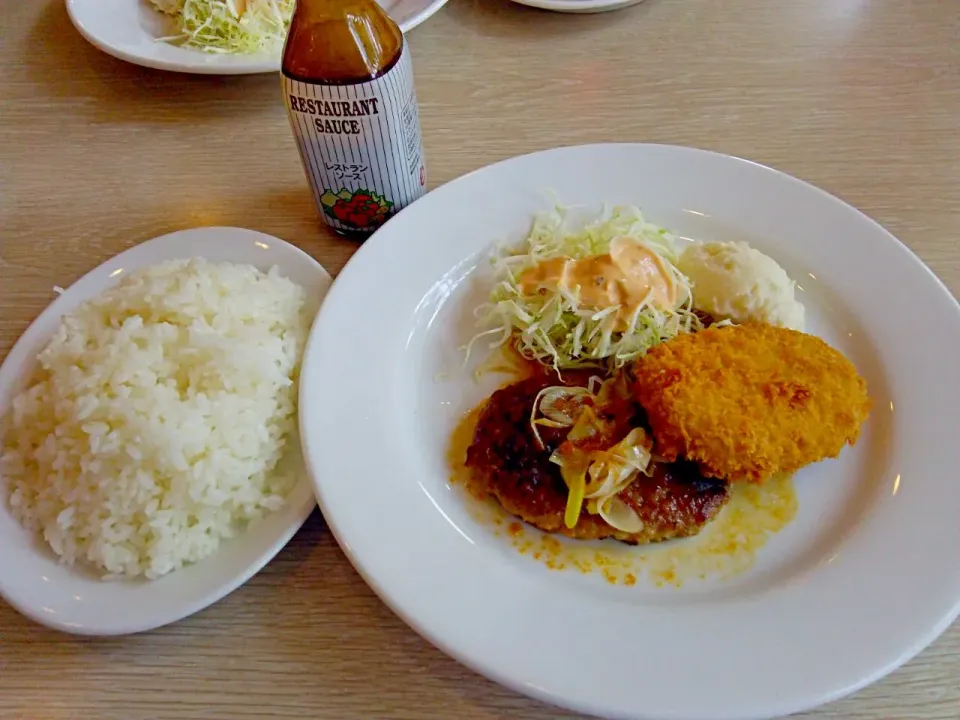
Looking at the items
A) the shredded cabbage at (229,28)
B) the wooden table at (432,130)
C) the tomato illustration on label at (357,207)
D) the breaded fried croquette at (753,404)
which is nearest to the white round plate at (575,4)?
the wooden table at (432,130)

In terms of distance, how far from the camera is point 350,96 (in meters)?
1.47

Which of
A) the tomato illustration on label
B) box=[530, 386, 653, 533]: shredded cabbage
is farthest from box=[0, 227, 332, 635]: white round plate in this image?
the tomato illustration on label

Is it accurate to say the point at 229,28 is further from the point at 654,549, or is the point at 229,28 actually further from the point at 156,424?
the point at 654,549

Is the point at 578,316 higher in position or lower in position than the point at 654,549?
higher

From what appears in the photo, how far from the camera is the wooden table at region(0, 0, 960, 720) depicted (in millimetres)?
1261

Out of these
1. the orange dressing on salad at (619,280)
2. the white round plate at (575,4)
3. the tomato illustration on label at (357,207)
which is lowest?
the orange dressing on salad at (619,280)

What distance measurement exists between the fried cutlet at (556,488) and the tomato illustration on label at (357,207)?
0.63 m

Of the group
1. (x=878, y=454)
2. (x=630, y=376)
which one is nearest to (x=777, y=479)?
(x=878, y=454)

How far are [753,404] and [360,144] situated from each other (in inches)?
38.8

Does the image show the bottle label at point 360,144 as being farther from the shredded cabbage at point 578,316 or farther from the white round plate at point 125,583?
the white round plate at point 125,583

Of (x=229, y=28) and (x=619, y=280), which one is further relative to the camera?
(x=229, y=28)

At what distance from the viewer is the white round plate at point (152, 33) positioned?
208 centimetres

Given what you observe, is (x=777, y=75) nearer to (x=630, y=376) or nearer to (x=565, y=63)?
(x=565, y=63)

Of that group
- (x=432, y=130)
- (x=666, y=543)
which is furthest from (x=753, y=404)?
(x=432, y=130)
